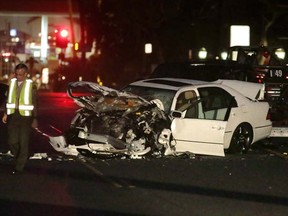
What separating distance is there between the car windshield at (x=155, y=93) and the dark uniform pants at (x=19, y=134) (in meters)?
3.22

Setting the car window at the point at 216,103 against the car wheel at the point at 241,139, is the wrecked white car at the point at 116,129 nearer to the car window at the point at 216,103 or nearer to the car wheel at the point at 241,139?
the car window at the point at 216,103

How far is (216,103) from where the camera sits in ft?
44.1

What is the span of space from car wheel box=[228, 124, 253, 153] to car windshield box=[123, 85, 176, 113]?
4.76ft

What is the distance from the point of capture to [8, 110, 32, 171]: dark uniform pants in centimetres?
1045

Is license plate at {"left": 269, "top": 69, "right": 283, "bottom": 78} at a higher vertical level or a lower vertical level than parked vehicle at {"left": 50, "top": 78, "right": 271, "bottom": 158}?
higher

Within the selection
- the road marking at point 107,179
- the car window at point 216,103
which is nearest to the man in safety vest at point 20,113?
the road marking at point 107,179

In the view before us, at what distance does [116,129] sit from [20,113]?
7.78 feet

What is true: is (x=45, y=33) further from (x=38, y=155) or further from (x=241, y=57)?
(x=38, y=155)

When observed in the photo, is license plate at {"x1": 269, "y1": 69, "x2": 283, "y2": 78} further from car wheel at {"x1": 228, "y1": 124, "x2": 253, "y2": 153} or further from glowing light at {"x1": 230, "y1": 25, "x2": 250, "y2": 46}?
glowing light at {"x1": 230, "y1": 25, "x2": 250, "y2": 46}

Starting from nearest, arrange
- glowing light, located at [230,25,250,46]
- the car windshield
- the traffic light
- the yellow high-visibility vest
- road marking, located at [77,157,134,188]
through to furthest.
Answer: road marking, located at [77,157,134,188] < the yellow high-visibility vest < the car windshield < glowing light, located at [230,25,250,46] < the traffic light

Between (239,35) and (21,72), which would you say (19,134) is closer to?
(21,72)

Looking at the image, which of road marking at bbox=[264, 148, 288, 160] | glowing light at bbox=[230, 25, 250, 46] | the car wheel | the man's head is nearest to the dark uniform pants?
the man's head

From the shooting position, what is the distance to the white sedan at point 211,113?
12492mm

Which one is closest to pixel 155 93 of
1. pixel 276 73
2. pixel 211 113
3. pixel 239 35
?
pixel 211 113
